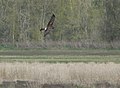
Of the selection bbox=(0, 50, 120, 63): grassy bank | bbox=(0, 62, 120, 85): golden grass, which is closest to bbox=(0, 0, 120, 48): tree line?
bbox=(0, 50, 120, 63): grassy bank

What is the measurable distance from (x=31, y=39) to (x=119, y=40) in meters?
11.8

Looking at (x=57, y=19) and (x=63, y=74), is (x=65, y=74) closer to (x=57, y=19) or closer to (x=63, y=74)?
(x=63, y=74)

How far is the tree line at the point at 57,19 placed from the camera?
5569 centimetres

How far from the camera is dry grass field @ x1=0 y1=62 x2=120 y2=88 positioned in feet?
61.6

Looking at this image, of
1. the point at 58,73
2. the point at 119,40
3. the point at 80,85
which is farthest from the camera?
the point at 119,40

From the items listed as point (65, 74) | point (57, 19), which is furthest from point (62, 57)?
point (57, 19)

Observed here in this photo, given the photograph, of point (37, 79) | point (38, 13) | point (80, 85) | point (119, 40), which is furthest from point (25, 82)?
point (38, 13)

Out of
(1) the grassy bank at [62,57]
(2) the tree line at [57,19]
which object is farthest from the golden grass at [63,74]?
(2) the tree line at [57,19]

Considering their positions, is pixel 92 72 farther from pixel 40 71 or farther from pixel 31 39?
pixel 31 39

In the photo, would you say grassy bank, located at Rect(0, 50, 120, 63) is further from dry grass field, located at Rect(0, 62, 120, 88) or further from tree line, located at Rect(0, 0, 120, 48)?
tree line, located at Rect(0, 0, 120, 48)

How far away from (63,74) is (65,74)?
0.12 m

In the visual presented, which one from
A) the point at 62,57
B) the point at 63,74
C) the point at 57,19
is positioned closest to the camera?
the point at 63,74

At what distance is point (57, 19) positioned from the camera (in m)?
56.1

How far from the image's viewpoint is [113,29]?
53812mm
